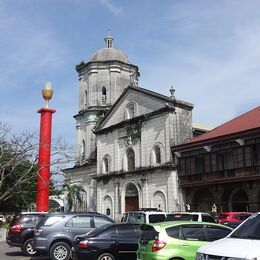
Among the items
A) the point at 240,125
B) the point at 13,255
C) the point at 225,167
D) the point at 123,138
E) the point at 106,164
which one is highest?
the point at 123,138

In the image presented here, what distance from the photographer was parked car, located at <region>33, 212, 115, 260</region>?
48.3 feet

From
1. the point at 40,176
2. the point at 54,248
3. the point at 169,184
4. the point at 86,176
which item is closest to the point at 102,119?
the point at 86,176

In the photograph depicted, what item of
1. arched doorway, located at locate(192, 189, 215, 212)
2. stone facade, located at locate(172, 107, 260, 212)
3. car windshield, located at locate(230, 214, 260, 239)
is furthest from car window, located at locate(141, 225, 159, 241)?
arched doorway, located at locate(192, 189, 215, 212)

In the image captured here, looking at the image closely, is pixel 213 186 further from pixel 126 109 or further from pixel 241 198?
pixel 126 109

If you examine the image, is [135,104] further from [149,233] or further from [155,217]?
[149,233]

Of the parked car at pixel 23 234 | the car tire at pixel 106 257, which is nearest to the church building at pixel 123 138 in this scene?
the parked car at pixel 23 234

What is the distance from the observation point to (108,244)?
13.0 meters

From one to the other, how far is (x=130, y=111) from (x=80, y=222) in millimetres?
27832

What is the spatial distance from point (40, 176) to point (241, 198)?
1529cm

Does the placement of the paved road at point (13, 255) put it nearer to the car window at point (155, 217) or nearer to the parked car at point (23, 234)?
the parked car at point (23, 234)

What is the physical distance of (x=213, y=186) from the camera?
108 feet

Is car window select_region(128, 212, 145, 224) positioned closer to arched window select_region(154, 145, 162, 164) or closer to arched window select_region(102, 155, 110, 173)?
arched window select_region(154, 145, 162, 164)

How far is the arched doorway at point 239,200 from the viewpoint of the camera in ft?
102

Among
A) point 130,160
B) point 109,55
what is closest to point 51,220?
point 130,160
